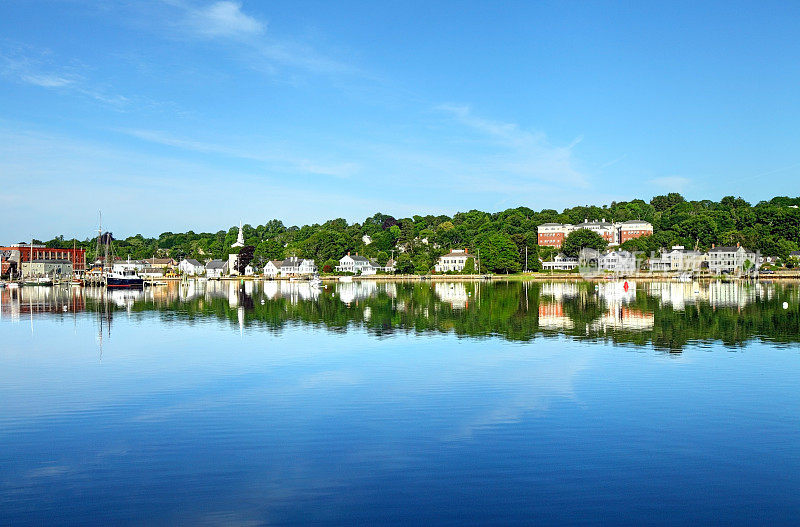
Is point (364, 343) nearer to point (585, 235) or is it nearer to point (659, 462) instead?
point (659, 462)

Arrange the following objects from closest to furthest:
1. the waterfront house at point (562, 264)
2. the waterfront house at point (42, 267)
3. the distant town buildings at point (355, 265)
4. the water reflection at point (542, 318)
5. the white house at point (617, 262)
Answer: the water reflection at point (542, 318) < the waterfront house at point (42, 267) < the white house at point (617, 262) < the distant town buildings at point (355, 265) < the waterfront house at point (562, 264)

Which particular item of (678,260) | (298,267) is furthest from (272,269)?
(678,260)

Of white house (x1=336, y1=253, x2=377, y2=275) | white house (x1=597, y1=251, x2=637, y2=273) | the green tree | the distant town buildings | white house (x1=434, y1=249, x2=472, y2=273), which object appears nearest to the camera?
the green tree

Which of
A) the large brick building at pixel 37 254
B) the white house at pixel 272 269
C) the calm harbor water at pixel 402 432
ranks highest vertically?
the large brick building at pixel 37 254

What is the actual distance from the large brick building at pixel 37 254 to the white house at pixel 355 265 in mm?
70293

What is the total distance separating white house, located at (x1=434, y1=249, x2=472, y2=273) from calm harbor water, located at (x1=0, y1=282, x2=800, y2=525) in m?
139

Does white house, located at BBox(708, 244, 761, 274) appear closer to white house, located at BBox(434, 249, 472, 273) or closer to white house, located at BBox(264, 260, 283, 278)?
white house, located at BBox(434, 249, 472, 273)

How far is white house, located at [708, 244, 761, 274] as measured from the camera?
538 ft

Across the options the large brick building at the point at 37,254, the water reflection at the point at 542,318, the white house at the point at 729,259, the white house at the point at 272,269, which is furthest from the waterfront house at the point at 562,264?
the large brick building at the point at 37,254

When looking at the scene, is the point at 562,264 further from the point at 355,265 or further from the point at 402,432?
the point at 402,432

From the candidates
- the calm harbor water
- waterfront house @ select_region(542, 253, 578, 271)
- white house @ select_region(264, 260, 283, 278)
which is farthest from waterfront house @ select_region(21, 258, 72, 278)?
the calm harbor water

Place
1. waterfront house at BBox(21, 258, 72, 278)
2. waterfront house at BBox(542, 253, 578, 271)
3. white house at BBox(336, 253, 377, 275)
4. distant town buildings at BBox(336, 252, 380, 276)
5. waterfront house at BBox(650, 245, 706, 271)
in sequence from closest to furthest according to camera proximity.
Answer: waterfront house at BBox(650, 245, 706, 271), waterfront house at BBox(21, 258, 72, 278), distant town buildings at BBox(336, 252, 380, 276), white house at BBox(336, 253, 377, 275), waterfront house at BBox(542, 253, 578, 271)

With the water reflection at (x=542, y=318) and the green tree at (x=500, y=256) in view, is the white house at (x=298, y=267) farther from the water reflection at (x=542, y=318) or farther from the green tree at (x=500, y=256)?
the water reflection at (x=542, y=318)

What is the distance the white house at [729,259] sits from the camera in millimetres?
164125
